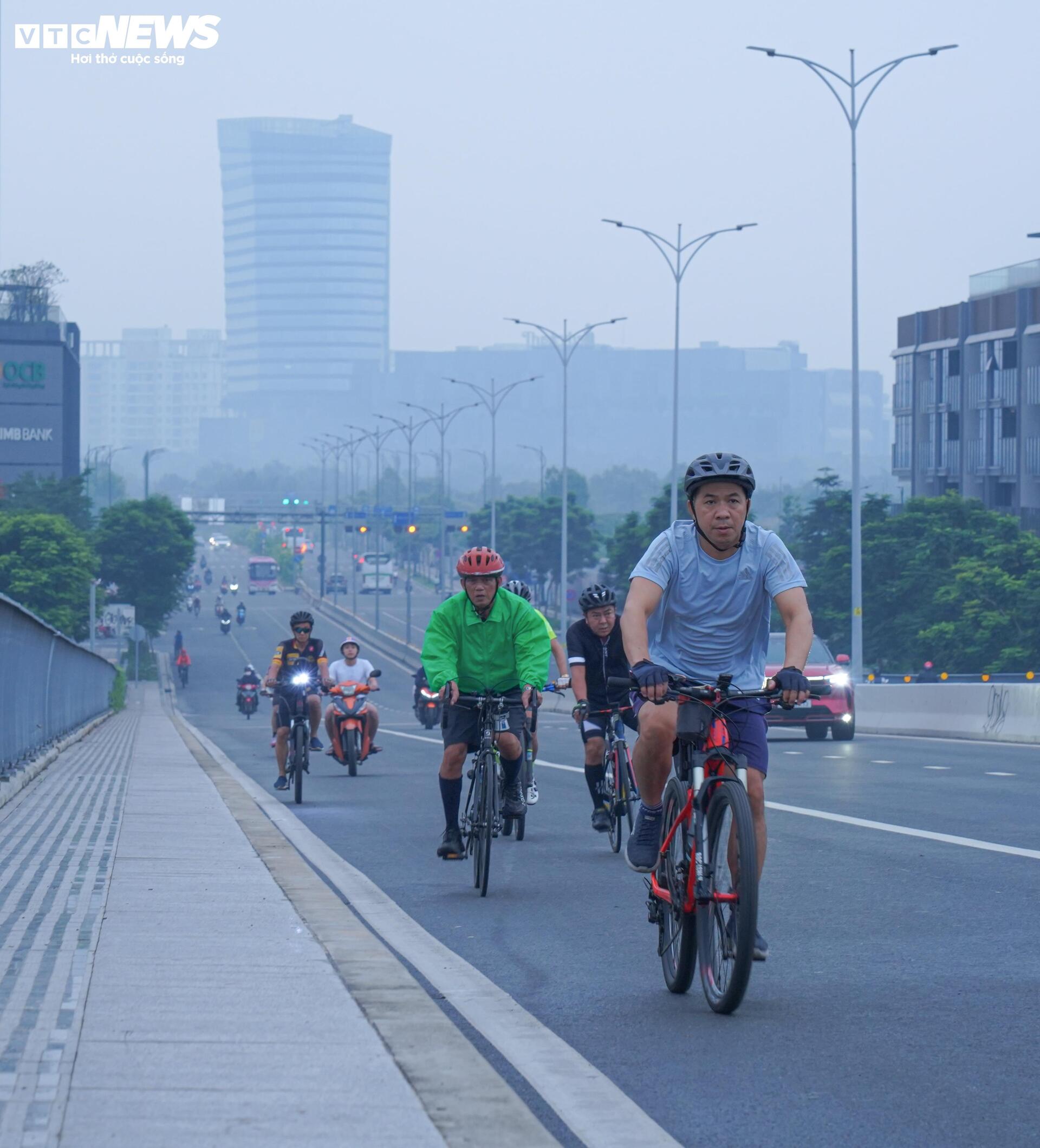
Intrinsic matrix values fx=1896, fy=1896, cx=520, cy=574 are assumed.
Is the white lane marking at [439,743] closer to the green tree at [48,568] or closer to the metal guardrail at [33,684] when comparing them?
the metal guardrail at [33,684]

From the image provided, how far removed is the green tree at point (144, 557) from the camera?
103562mm

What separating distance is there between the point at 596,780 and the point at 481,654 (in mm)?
2409

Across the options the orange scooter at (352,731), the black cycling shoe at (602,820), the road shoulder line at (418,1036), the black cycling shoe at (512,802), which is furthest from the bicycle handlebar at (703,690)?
the orange scooter at (352,731)

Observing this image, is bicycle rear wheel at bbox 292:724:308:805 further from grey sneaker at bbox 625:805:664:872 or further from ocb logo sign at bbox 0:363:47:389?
ocb logo sign at bbox 0:363:47:389

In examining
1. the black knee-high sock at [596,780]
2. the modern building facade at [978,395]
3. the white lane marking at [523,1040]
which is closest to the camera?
the white lane marking at [523,1040]

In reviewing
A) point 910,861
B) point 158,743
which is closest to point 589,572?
point 158,743

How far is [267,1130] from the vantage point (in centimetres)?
458

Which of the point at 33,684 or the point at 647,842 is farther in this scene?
the point at 33,684

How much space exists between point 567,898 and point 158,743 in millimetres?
19916

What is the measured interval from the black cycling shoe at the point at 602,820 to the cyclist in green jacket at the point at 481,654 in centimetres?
179

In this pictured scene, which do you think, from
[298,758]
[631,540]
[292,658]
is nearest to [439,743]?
[292,658]

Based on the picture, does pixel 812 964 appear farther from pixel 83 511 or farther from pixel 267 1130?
pixel 83 511

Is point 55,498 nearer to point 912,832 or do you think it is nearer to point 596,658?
point 596,658

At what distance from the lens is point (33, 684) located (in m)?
19.9
